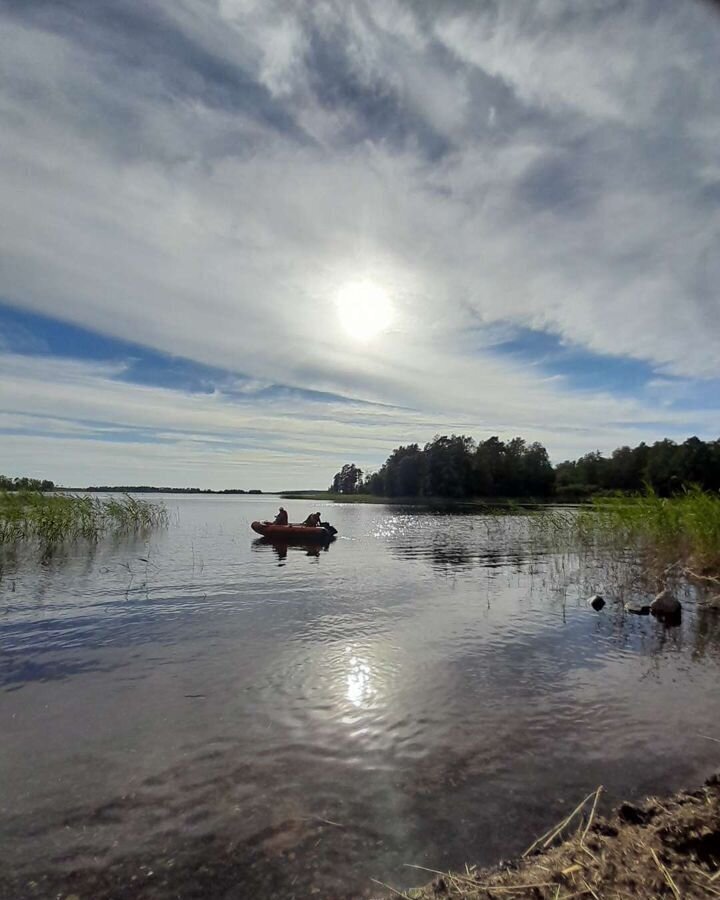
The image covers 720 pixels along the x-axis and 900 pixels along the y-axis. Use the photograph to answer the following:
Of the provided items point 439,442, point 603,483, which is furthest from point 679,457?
point 439,442

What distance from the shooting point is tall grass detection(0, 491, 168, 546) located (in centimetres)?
2120

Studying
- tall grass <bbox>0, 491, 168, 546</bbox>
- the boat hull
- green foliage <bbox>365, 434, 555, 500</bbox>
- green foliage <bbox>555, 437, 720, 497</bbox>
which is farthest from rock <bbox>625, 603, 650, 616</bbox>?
green foliage <bbox>365, 434, 555, 500</bbox>

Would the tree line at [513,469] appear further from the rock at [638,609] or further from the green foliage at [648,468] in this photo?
the rock at [638,609]

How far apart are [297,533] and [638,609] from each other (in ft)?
57.9

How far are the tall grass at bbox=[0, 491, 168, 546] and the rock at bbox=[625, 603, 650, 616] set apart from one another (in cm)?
2140

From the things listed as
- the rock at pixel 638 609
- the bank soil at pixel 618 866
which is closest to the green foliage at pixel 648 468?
the rock at pixel 638 609

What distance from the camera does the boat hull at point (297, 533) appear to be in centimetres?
2622

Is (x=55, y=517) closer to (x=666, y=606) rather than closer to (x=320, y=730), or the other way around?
(x=320, y=730)

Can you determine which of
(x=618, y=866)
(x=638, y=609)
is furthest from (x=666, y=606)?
(x=618, y=866)

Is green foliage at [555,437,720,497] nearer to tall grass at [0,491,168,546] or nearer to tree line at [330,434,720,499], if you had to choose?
tree line at [330,434,720,499]

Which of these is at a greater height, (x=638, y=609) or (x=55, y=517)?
(x=55, y=517)

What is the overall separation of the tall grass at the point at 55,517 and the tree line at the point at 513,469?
3258 inches

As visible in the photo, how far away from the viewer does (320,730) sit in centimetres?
592

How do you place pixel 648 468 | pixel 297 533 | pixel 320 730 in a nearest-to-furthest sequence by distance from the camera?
1. pixel 320 730
2. pixel 297 533
3. pixel 648 468
